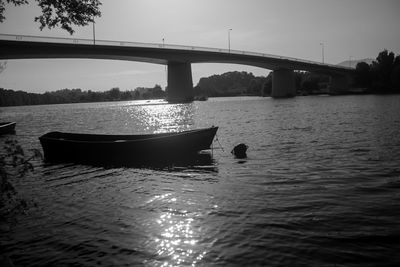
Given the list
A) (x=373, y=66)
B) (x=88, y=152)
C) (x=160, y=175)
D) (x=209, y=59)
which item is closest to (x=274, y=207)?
(x=160, y=175)

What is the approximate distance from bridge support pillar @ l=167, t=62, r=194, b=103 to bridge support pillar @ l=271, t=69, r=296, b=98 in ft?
129

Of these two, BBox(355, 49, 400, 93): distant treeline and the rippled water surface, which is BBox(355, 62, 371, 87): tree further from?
the rippled water surface

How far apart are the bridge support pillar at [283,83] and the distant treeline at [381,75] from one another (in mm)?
29047

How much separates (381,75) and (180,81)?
79.3 m

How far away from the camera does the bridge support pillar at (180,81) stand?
3538 inches

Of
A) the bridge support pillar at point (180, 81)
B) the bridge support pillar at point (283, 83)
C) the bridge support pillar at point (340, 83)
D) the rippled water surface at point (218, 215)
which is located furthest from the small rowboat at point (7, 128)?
the bridge support pillar at point (340, 83)

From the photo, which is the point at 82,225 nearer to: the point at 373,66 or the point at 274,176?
the point at 274,176

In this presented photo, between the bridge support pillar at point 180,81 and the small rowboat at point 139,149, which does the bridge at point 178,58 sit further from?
the small rowboat at point 139,149

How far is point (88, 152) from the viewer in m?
18.4

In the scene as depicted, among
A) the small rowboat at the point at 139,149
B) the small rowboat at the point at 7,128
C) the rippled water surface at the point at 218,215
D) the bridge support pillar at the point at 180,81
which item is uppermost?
the bridge support pillar at the point at 180,81

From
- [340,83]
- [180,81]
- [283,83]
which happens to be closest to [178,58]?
[180,81]

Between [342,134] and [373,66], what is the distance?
121m

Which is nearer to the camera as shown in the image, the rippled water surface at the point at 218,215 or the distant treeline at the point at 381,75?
the rippled water surface at the point at 218,215

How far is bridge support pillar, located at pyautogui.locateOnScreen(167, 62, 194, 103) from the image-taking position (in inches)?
3538
